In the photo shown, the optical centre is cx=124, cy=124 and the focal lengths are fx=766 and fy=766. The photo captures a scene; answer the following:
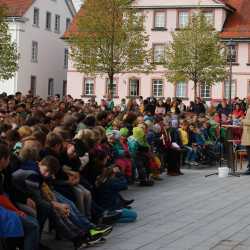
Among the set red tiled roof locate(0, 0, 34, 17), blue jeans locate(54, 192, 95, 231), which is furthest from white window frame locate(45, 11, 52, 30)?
blue jeans locate(54, 192, 95, 231)

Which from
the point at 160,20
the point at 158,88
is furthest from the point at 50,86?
the point at 160,20

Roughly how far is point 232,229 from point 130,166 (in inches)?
173

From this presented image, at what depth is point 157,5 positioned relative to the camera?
6119cm

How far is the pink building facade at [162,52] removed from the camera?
59.7 metres

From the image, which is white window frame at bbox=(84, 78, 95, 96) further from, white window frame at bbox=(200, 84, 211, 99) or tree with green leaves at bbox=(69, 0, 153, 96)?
tree with green leaves at bbox=(69, 0, 153, 96)

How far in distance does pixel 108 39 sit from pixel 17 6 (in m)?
14.0

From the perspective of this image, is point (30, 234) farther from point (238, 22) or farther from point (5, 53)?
point (238, 22)

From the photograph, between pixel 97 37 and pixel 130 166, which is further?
pixel 97 37

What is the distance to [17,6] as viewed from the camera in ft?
199

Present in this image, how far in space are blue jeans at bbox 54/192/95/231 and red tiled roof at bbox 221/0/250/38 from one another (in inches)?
2010

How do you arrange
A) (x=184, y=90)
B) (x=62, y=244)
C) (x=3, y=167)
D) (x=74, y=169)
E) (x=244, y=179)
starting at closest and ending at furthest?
(x=3, y=167) → (x=62, y=244) → (x=74, y=169) → (x=244, y=179) → (x=184, y=90)

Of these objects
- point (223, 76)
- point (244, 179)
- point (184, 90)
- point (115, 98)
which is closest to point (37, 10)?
point (115, 98)

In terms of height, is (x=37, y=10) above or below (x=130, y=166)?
above

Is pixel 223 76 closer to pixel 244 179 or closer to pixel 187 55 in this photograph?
pixel 187 55
